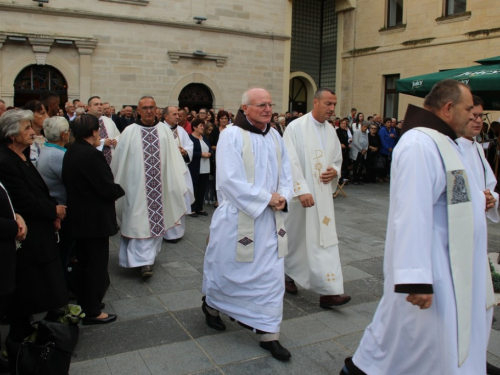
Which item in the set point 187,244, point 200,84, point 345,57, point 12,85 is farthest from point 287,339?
point 345,57

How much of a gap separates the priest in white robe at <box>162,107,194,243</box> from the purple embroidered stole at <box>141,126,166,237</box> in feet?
2.51

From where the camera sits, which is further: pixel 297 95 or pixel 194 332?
pixel 297 95

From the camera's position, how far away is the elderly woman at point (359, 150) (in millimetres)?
13977

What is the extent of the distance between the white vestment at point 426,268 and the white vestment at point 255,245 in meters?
1.08

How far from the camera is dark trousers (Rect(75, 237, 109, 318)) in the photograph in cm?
420

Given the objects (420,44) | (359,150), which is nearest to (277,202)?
(359,150)

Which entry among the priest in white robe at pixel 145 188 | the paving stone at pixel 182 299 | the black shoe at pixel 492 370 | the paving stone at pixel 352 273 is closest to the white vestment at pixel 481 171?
the black shoe at pixel 492 370

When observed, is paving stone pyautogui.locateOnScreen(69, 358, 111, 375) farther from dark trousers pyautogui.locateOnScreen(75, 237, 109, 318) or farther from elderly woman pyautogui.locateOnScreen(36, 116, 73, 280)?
elderly woman pyautogui.locateOnScreen(36, 116, 73, 280)

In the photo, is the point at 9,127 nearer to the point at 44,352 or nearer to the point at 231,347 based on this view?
the point at 44,352

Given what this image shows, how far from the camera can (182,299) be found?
15.8 ft

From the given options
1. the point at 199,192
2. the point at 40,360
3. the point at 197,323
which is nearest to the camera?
the point at 40,360

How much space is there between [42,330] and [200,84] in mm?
15101

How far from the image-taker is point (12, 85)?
14.4 metres

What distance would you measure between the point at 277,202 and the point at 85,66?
42.9 feet
